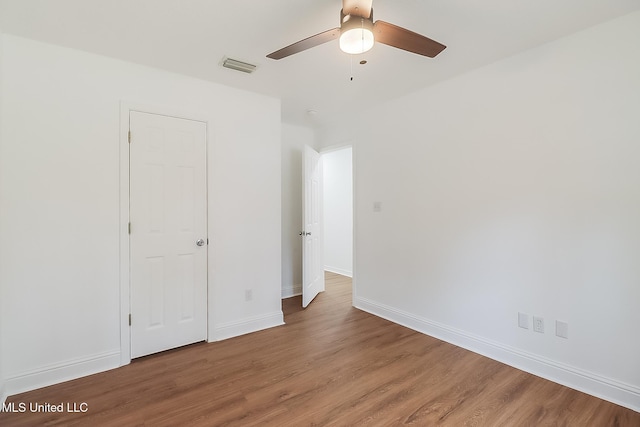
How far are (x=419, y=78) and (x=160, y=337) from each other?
3.39 m

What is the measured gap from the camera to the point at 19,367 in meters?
2.09

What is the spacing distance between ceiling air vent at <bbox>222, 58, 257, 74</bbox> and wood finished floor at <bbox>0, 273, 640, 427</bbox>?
2528 millimetres

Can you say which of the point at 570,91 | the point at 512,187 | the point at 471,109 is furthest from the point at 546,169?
the point at 471,109

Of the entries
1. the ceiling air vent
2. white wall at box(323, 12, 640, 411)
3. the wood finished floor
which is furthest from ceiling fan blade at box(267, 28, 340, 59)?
the wood finished floor

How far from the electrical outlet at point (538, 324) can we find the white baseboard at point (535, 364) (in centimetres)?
21

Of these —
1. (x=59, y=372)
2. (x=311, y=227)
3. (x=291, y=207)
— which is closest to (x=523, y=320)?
(x=311, y=227)

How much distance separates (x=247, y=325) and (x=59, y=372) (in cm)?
149

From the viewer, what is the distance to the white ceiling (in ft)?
5.90

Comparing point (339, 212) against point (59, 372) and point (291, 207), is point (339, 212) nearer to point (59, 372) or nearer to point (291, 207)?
point (291, 207)

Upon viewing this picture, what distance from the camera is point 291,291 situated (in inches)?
173

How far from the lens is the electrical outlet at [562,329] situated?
2174 mm

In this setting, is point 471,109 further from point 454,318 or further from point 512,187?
point 454,318

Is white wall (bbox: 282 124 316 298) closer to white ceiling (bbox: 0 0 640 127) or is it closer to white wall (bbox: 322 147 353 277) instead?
white wall (bbox: 322 147 353 277)

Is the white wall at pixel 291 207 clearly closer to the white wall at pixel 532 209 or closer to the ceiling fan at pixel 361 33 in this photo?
the white wall at pixel 532 209
